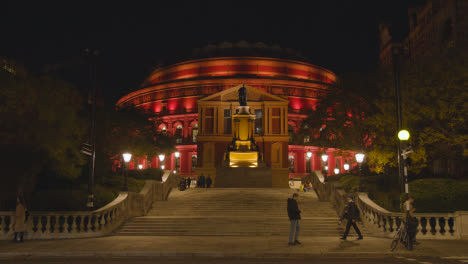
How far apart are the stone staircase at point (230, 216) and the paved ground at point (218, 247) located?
1872 mm

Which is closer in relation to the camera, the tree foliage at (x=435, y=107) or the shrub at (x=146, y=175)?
the tree foliage at (x=435, y=107)

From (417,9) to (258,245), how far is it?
77011 millimetres

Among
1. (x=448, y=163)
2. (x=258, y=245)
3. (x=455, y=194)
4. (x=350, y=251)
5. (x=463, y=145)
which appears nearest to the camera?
(x=350, y=251)

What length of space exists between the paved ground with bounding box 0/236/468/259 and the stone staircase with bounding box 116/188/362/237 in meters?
1.87

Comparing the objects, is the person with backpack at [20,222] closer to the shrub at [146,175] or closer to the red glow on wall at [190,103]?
the shrub at [146,175]

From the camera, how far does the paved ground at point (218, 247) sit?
47.9ft

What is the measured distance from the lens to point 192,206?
Result: 89.1 ft

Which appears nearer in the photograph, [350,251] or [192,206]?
[350,251]

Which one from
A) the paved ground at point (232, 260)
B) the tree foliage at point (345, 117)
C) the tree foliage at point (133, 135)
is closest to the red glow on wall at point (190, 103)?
the tree foliage at point (133, 135)

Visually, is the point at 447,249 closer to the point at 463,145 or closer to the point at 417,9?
the point at 463,145

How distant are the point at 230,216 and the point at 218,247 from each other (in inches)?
311

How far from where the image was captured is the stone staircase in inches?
816

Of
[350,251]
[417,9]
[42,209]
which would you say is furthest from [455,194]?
[417,9]

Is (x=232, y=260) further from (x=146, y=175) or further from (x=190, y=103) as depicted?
(x=190, y=103)
